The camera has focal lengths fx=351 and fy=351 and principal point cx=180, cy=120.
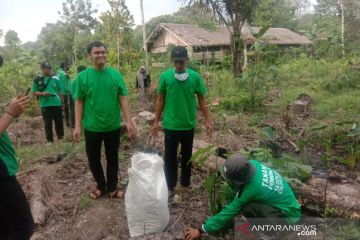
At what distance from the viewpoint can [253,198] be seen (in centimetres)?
252

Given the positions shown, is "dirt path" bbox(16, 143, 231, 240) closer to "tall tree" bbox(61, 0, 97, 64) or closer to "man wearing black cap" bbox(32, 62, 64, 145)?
"man wearing black cap" bbox(32, 62, 64, 145)

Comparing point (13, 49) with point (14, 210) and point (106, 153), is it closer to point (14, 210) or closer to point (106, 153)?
point (106, 153)

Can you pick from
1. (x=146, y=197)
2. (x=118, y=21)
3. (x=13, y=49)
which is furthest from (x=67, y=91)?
(x=13, y=49)

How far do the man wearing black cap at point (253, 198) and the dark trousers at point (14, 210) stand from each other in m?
1.15

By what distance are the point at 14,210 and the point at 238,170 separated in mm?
1457

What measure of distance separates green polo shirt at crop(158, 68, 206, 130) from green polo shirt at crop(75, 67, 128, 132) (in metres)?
0.47

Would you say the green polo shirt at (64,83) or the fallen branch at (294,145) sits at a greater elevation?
the green polo shirt at (64,83)

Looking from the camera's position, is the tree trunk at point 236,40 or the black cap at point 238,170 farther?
the tree trunk at point 236,40

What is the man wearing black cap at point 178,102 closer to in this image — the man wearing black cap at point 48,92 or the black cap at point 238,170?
the black cap at point 238,170

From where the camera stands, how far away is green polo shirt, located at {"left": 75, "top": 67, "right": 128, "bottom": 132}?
331cm

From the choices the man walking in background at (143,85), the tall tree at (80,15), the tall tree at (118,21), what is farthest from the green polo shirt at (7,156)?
the tall tree at (80,15)

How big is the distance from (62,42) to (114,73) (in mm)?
26438

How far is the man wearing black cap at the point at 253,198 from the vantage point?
2.45 m

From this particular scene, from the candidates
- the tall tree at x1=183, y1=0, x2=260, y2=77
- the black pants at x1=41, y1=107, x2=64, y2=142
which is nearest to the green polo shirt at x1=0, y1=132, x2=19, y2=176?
the black pants at x1=41, y1=107, x2=64, y2=142
